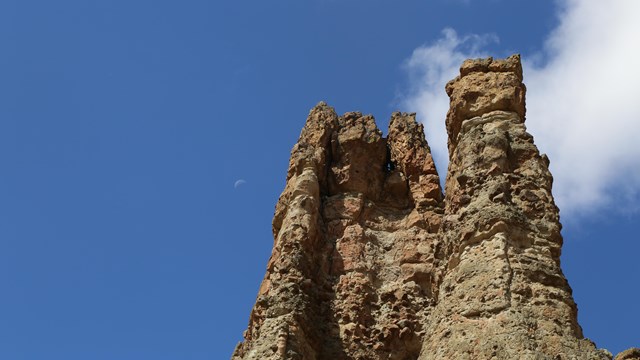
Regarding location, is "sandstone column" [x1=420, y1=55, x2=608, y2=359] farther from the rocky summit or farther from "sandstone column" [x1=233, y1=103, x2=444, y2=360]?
"sandstone column" [x1=233, y1=103, x2=444, y2=360]

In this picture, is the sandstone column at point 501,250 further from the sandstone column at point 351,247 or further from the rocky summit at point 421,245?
the sandstone column at point 351,247

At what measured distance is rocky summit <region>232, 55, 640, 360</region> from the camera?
15.8 metres

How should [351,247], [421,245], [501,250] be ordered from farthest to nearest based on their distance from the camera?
[351,247]
[421,245]
[501,250]

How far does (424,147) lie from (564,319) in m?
10.6

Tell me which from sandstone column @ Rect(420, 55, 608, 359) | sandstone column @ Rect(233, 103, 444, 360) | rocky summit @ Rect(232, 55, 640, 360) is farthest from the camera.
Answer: sandstone column @ Rect(233, 103, 444, 360)

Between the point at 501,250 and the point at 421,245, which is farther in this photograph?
the point at 421,245

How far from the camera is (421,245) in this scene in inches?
891

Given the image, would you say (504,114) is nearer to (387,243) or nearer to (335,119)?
(387,243)

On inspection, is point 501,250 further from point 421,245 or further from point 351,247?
point 351,247

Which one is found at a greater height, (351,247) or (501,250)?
(351,247)

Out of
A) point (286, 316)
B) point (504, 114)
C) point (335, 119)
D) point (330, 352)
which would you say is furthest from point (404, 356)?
point (335, 119)

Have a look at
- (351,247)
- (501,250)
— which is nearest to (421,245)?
(351,247)

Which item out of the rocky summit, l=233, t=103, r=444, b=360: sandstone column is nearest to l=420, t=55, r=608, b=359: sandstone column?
the rocky summit

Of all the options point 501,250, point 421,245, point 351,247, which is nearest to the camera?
point 501,250
